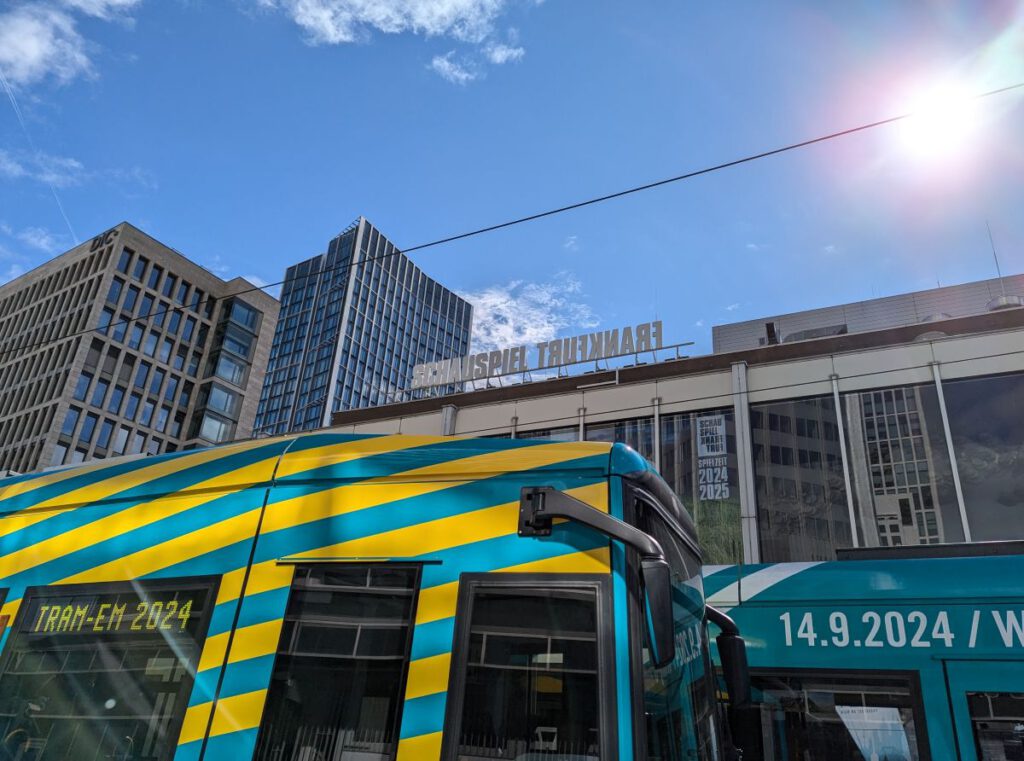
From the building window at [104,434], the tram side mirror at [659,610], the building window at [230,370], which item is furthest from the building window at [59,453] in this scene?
the tram side mirror at [659,610]

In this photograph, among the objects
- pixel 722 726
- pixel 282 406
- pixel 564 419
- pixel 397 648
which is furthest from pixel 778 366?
pixel 282 406

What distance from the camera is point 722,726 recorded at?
3.93m

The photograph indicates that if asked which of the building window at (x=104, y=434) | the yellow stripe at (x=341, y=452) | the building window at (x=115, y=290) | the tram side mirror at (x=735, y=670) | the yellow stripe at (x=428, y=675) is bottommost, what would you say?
the yellow stripe at (x=428, y=675)

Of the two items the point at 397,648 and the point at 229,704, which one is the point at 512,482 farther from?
the point at 229,704

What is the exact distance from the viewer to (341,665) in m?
3.19

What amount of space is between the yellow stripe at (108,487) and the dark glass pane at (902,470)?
55.7 ft

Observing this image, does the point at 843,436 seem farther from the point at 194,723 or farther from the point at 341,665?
the point at 194,723

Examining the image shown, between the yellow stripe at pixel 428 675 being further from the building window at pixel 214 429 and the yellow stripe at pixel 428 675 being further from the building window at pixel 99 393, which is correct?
the building window at pixel 214 429

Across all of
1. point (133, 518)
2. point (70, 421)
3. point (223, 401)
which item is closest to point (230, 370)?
point (223, 401)

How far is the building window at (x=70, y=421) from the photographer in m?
55.8

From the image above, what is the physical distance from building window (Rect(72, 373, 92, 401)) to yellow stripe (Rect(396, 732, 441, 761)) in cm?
6331

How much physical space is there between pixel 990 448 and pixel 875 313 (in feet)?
78.3

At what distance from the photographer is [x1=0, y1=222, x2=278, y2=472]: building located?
57188 mm

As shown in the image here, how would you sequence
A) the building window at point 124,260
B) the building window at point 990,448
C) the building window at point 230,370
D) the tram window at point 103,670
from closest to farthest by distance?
the tram window at point 103,670
the building window at point 990,448
the building window at point 124,260
the building window at point 230,370
